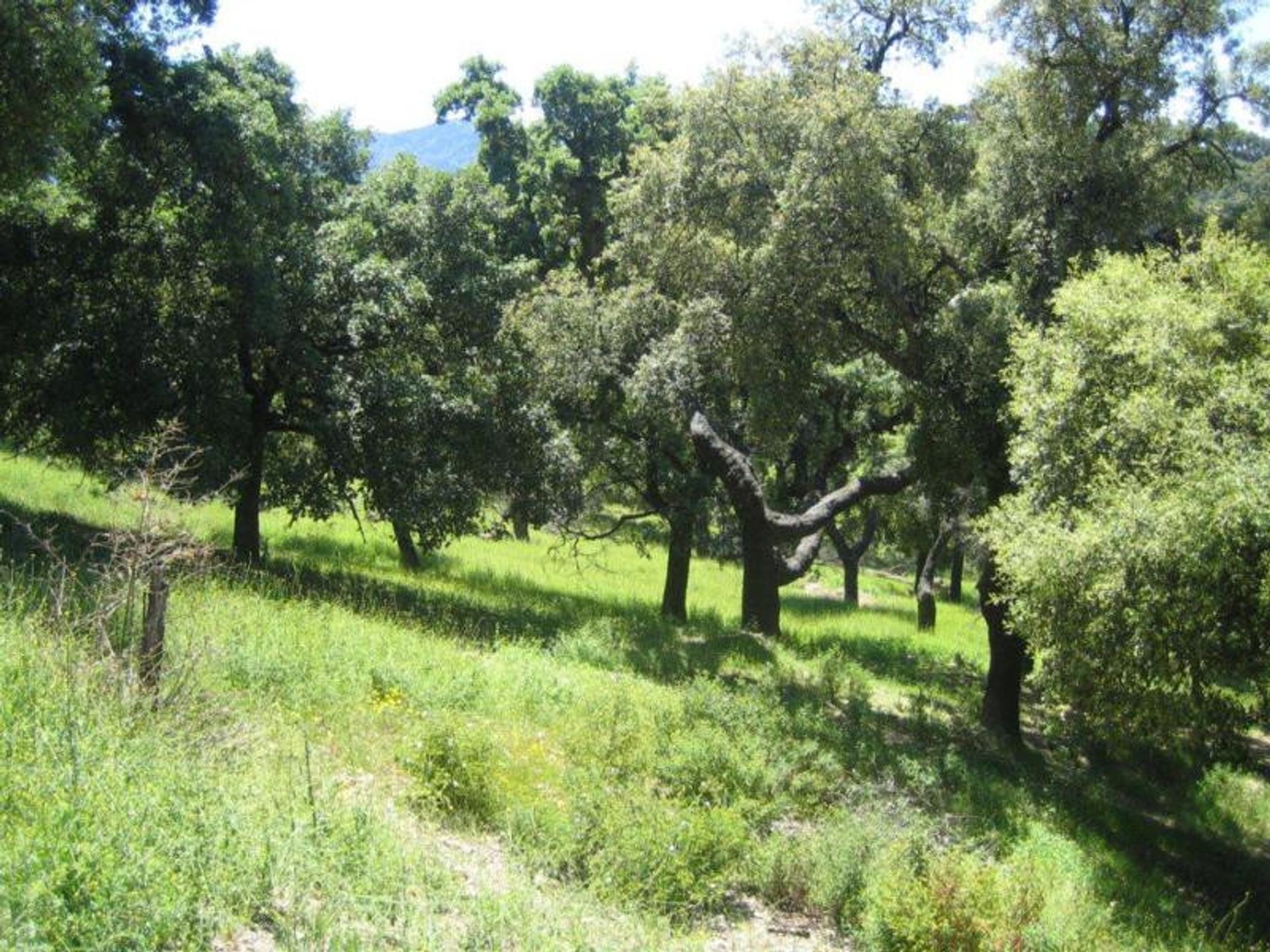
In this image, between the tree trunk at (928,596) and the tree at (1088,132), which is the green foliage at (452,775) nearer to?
the tree at (1088,132)

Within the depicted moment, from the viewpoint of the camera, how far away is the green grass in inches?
178

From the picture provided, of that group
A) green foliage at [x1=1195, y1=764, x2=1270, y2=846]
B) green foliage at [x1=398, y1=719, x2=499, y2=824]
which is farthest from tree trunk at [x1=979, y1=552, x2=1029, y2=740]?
green foliage at [x1=398, y1=719, x2=499, y2=824]

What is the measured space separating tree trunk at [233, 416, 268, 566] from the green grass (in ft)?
6.45

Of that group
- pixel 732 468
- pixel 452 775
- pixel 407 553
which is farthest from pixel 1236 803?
pixel 407 553

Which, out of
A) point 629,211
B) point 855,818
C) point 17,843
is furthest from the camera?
point 629,211

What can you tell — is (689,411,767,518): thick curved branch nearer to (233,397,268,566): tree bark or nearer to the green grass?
the green grass

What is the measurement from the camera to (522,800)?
7230mm

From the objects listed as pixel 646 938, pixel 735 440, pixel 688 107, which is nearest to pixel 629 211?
pixel 688 107

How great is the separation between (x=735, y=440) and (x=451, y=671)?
10.8 m

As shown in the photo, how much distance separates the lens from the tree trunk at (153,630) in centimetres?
650

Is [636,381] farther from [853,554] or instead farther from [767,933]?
[853,554]

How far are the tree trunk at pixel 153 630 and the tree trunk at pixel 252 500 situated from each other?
918 cm

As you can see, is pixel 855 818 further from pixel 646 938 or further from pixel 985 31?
pixel 985 31

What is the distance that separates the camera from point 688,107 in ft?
47.3
